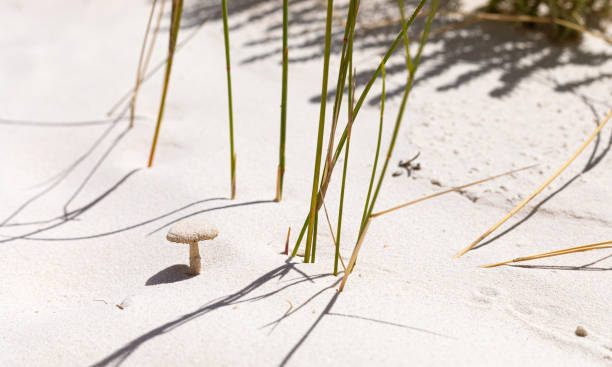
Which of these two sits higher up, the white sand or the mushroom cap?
the mushroom cap

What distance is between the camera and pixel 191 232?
1180 millimetres

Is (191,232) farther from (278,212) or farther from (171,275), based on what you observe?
(278,212)

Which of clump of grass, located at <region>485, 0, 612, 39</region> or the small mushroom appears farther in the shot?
clump of grass, located at <region>485, 0, 612, 39</region>

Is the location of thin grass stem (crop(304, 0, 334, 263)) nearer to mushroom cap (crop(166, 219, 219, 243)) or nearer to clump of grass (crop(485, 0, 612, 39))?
mushroom cap (crop(166, 219, 219, 243))

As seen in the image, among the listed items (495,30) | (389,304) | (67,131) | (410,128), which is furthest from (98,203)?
(495,30)

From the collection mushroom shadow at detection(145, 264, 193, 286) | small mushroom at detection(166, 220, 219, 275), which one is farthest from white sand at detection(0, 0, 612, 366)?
small mushroom at detection(166, 220, 219, 275)

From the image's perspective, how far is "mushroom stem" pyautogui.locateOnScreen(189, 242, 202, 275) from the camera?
1.23m

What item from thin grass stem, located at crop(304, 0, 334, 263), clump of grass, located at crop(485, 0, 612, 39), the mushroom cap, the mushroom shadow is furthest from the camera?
clump of grass, located at crop(485, 0, 612, 39)

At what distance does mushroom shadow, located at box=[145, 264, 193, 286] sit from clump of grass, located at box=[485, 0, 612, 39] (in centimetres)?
219

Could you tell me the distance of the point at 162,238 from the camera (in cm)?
144

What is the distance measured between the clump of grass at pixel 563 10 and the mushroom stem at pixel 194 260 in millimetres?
2174

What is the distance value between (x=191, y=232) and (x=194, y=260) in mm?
105

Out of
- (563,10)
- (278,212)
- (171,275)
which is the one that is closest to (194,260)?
(171,275)

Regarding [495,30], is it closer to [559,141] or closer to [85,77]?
[559,141]
